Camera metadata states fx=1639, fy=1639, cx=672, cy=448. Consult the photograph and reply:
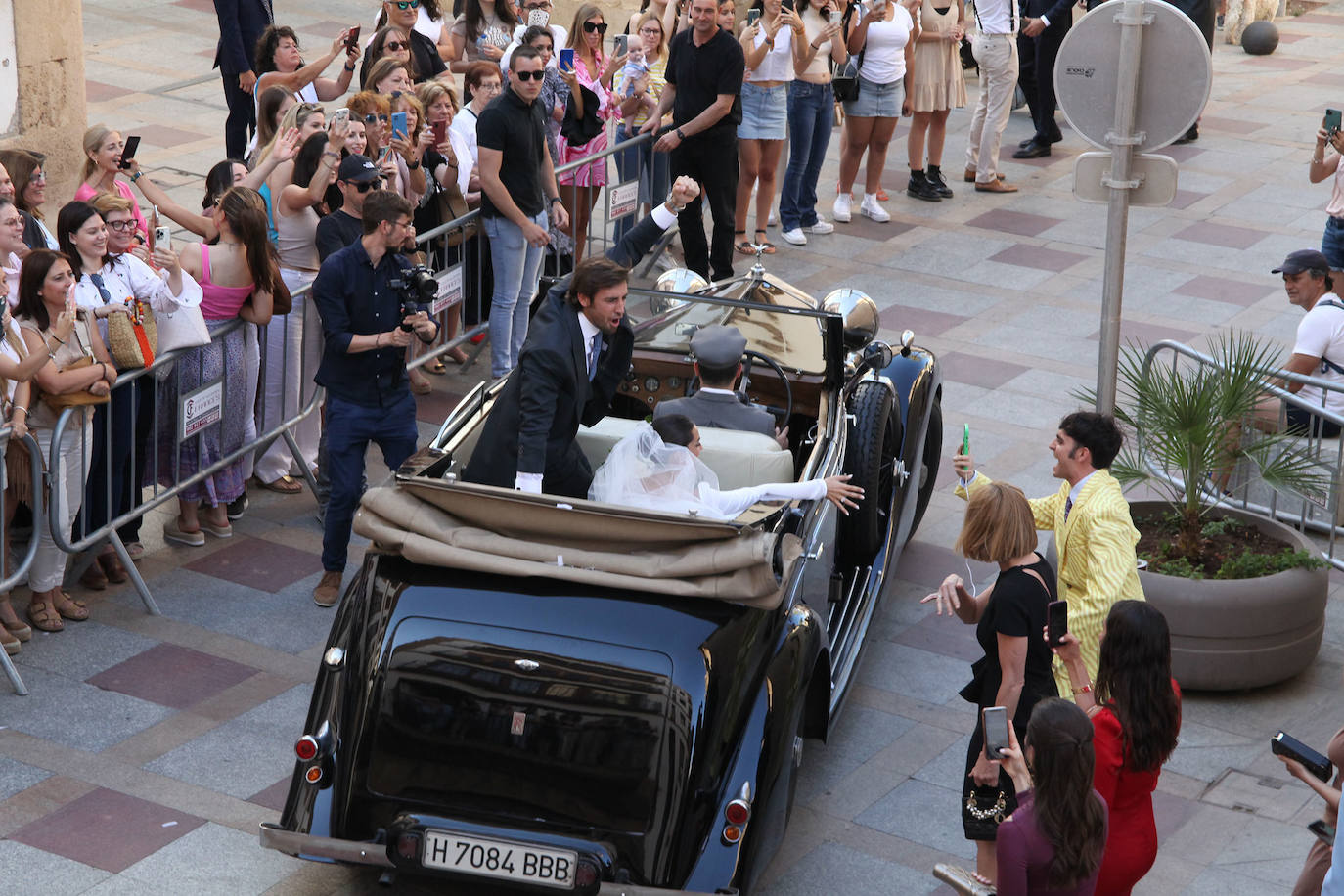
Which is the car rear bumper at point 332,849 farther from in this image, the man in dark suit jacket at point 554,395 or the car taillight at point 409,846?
the man in dark suit jacket at point 554,395

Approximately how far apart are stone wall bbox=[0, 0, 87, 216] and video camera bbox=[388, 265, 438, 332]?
20.8ft

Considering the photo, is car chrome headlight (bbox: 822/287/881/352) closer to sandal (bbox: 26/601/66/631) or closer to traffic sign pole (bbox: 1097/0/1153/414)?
traffic sign pole (bbox: 1097/0/1153/414)

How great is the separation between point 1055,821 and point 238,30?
10971 millimetres

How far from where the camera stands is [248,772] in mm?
6609

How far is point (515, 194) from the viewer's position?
10.1 meters

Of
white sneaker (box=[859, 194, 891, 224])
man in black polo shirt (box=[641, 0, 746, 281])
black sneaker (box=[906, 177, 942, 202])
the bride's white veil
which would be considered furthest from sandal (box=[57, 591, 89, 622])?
black sneaker (box=[906, 177, 942, 202])

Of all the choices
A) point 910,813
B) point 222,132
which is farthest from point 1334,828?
point 222,132

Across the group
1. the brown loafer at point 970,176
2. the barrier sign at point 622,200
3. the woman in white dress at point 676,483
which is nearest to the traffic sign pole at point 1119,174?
the woman in white dress at point 676,483

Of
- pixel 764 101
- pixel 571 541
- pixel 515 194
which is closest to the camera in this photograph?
pixel 571 541

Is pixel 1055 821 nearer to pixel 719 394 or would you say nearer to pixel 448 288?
pixel 719 394

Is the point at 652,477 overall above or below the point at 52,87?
below

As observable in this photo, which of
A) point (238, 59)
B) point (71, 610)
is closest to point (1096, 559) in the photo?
point (71, 610)

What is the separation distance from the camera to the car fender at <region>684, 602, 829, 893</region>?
17.6ft

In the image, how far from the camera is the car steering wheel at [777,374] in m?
7.41
